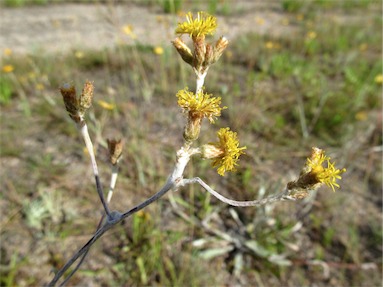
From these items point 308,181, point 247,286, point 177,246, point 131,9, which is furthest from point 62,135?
point 131,9

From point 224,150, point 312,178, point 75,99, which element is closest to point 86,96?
point 75,99

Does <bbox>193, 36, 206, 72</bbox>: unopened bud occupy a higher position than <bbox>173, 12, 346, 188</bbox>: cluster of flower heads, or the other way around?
<bbox>193, 36, 206, 72</bbox>: unopened bud

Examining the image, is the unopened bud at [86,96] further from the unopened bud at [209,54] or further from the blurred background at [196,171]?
the blurred background at [196,171]

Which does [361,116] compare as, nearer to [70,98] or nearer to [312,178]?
[312,178]

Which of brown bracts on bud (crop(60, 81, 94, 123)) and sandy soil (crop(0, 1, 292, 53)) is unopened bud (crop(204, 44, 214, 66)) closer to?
brown bracts on bud (crop(60, 81, 94, 123))

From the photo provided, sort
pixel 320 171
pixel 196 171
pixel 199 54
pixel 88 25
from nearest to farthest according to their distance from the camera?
pixel 320 171, pixel 199 54, pixel 196 171, pixel 88 25

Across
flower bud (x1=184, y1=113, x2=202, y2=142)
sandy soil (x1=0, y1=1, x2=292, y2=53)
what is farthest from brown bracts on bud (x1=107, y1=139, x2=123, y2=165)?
sandy soil (x1=0, y1=1, x2=292, y2=53)

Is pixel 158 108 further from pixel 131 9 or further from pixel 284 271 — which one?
pixel 131 9

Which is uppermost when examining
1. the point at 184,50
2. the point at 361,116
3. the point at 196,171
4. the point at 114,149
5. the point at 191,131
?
the point at 184,50

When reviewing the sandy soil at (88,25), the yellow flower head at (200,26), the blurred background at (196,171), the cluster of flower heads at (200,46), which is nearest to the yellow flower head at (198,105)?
the cluster of flower heads at (200,46)
